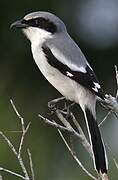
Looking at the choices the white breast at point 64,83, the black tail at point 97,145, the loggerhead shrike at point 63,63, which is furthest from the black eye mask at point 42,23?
the black tail at point 97,145

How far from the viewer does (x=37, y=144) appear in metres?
7.54

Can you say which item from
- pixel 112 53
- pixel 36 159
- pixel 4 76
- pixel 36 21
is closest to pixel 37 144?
pixel 36 159

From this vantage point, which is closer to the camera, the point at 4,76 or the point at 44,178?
the point at 44,178

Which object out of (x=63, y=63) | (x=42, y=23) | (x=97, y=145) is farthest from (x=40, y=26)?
(x=97, y=145)

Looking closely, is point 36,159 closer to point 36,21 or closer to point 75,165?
point 75,165

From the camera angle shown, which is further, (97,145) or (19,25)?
(19,25)

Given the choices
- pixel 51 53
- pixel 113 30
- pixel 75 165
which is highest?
pixel 51 53

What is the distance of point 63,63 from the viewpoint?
4449 millimetres

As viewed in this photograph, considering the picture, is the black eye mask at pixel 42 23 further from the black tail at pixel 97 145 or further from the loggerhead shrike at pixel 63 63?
the black tail at pixel 97 145

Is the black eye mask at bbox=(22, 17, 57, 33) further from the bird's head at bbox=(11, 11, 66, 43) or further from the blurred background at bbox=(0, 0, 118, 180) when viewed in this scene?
the blurred background at bbox=(0, 0, 118, 180)

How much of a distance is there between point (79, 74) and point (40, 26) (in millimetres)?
468

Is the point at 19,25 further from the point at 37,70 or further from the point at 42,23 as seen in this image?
the point at 37,70

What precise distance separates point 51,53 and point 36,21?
0.84 feet

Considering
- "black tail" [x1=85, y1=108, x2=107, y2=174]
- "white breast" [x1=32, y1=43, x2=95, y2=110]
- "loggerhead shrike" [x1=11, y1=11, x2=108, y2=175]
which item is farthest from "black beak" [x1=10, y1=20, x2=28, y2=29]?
"black tail" [x1=85, y1=108, x2=107, y2=174]
